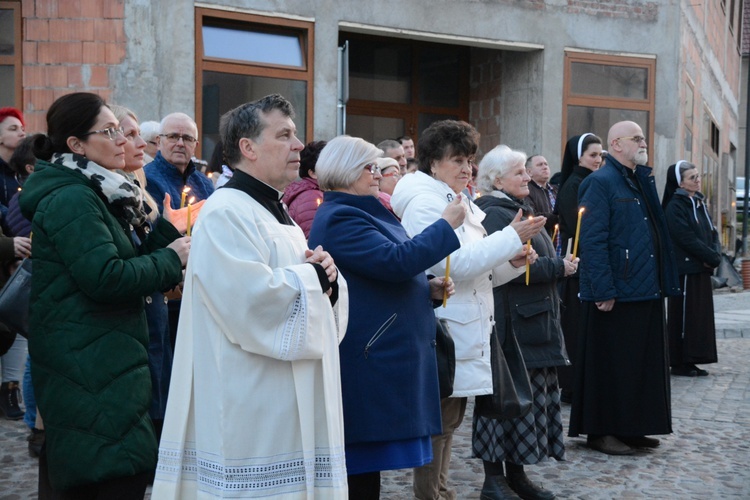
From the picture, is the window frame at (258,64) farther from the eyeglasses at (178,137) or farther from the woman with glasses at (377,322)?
the woman with glasses at (377,322)

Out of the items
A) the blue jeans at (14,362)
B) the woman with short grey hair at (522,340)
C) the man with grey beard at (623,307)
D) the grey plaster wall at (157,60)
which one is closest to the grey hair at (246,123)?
the woman with short grey hair at (522,340)

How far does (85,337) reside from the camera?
137 inches

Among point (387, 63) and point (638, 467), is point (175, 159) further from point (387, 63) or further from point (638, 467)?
point (387, 63)

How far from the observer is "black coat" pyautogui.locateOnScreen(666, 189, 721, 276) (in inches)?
407

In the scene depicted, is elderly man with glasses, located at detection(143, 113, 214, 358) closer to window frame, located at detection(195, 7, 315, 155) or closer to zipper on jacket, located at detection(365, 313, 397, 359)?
zipper on jacket, located at detection(365, 313, 397, 359)

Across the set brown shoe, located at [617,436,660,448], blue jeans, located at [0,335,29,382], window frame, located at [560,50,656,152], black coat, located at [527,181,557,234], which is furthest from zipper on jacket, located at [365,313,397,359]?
window frame, located at [560,50,656,152]

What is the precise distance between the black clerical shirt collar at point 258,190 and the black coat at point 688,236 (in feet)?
24.7

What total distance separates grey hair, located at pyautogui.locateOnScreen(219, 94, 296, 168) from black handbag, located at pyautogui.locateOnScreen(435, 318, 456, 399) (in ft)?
4.44

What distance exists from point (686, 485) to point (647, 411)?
837 millimetres

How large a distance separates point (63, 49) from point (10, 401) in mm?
4891

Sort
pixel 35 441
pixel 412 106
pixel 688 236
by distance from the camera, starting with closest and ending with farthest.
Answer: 1. pixel 35 441
2. pixel 688 236
3. pixel 412 106

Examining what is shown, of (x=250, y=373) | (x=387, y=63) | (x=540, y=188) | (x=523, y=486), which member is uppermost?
(x=387, y=63)

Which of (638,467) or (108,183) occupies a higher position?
(108,183)

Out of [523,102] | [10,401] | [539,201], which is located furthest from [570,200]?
[523,102]
